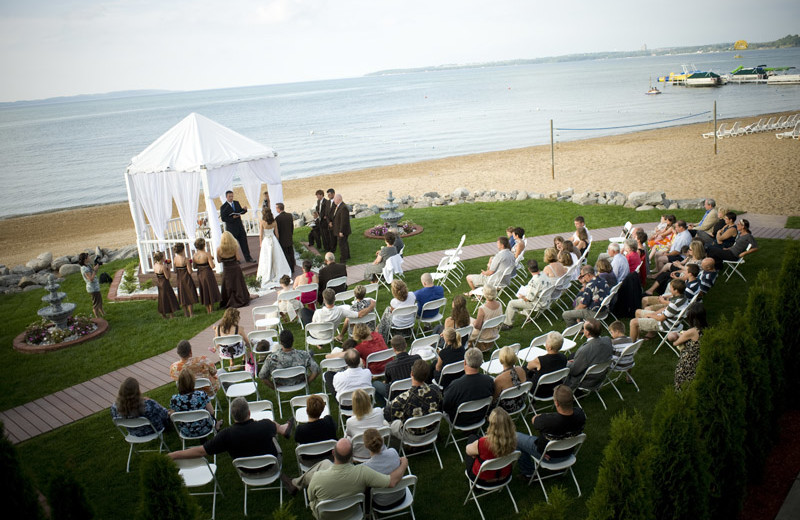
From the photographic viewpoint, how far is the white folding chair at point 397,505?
520 centimetres

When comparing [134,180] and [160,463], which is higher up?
[134,180]

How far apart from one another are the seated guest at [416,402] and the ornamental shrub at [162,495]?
278 centimetres

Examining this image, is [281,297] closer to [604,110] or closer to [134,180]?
[134,180]

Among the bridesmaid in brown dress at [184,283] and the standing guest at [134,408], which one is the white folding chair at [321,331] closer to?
the standing guest at [134,408]

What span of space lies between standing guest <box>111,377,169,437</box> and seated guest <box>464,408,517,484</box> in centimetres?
388

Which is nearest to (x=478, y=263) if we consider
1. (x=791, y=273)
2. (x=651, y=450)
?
(x=791, y=273)

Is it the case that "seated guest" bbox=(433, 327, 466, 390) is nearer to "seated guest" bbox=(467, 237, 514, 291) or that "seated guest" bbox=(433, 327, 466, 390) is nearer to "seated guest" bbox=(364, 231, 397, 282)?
"seated guest" bbox=(467, 237, 514, 291)

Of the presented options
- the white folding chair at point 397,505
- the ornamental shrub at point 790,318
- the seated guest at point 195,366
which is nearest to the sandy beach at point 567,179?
the ornamental shrub at point 790,318

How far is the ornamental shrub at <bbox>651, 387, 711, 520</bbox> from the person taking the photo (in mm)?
4430

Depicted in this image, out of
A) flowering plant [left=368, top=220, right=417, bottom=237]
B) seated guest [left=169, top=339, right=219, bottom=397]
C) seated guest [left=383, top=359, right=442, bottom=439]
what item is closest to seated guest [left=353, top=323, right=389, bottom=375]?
seated guest [left=383, top=359, right=442, bottom=439]

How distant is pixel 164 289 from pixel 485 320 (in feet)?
23.3

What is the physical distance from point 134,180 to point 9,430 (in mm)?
8709

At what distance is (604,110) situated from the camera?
68.3 metres

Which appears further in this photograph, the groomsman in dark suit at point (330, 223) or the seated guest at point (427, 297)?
the groomsman in dark suit at point (330, 223)
